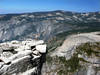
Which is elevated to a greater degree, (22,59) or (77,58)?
(22,59)

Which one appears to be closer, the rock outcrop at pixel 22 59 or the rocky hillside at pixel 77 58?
the rock outcrop at pixel 22 59

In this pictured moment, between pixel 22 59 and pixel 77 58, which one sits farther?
pixel 77 58

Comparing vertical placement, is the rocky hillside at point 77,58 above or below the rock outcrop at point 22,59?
below

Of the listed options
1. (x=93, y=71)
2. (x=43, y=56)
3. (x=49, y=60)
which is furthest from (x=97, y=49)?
(x=43, y=56)

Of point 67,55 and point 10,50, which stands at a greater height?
point 10,50

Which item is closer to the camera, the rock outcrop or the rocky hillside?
the rock outcrop

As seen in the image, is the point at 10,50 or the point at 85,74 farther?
the point at 85,74

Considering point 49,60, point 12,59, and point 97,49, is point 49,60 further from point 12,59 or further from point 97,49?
point 12,59

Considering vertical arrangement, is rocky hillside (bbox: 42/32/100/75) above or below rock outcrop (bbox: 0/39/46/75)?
below
